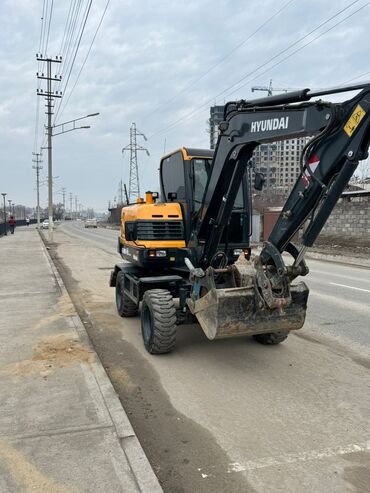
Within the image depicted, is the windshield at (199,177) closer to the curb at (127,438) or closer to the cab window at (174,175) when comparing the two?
the cab window at (174,175)

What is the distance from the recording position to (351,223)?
2384 centimetres

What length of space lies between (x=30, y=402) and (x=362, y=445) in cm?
307

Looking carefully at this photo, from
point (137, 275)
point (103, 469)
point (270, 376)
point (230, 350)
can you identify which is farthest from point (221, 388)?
point (137, 275)

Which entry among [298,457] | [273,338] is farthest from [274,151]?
[298,457]

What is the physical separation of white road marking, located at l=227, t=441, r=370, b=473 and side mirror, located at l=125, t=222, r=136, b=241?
4.19 meters

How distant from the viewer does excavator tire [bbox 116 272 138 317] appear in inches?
320

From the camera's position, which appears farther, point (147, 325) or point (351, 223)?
point (351, 223)

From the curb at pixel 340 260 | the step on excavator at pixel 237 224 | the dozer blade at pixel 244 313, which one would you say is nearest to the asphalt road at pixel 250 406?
the step on excavator at pixel 237 224

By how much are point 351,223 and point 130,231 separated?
1918 cm

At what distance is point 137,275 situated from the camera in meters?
7.50

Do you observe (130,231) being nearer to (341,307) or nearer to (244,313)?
(244,313)

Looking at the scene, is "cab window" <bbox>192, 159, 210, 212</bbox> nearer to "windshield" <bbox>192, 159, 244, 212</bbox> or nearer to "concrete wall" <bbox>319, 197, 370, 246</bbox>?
"windshield" <bbox>192, 159, 244, 212</bbox>

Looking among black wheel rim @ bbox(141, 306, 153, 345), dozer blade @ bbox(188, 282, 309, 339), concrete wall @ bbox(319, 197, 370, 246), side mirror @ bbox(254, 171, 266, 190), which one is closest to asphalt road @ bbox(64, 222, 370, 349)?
Result: dozer blade @ bbox(188, 282, 309, 339)

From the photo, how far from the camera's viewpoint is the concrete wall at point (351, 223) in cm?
2284
